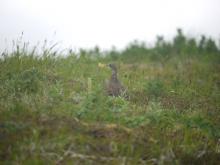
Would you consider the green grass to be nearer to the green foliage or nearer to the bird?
the green foliage

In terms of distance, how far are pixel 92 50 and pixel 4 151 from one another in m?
7.66

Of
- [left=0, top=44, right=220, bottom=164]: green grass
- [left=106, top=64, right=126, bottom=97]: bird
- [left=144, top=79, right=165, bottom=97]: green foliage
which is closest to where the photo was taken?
[left=0, top=44, right=220, bottom=164]: green grass

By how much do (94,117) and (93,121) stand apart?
0.24ft

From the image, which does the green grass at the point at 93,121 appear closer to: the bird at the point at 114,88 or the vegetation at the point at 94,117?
the vegetation at the point at 94,117

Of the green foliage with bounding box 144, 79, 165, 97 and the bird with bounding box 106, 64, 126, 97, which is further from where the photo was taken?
the green foliage with bounding box 144, 79, 165, 97

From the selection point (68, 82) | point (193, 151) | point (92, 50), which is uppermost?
point (92, 50)

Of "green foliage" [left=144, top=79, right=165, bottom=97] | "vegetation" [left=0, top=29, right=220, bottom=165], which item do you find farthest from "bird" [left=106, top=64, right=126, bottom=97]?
"green foliage" [left=144, top=79, right=165, bottom=97]

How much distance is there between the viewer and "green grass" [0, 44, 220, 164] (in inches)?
189

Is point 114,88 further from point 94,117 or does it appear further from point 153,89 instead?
point 94,117

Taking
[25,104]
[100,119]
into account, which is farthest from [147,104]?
[25,104]

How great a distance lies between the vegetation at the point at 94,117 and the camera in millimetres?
4809

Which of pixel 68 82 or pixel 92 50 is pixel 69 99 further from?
pixel 92 50

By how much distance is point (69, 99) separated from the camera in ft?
19.9

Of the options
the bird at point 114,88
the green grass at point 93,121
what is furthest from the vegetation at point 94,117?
the bird at point 114,88
